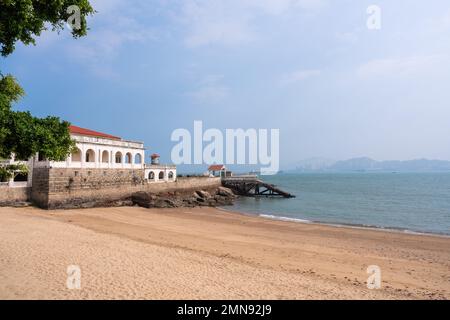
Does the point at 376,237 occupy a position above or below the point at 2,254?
below

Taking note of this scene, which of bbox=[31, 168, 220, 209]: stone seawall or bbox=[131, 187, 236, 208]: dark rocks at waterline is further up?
bbox=[31, 168, 220, 209]: stone seawall

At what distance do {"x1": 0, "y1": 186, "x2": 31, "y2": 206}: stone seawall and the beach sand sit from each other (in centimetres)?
520

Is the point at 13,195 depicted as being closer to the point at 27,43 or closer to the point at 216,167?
the point at 27,43

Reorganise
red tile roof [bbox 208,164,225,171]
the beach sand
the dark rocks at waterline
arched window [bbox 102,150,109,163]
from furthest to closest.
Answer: red tile roof [bbox 208,164,225,171], the dark rocks at waterline, arched window [bbox 102,150,109,163], the beach sand

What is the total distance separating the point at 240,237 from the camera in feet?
64.8

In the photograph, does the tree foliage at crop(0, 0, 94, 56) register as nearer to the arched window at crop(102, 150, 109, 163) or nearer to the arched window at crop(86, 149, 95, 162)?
the arched window at crop(86, 149, 95, 162)

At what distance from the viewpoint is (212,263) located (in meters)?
11.9

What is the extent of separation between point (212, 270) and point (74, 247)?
611cm

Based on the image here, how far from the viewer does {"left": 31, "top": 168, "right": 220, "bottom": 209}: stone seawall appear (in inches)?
1060

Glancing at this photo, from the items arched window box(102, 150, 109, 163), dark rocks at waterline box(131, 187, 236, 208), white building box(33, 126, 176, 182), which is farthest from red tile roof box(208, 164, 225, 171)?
arched window box(102, 150, 109, 163)

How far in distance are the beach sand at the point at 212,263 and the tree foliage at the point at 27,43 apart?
3.70 meters

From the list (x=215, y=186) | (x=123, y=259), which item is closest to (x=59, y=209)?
(x=123, y=259)

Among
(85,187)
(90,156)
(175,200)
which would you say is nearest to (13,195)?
(85,187)
